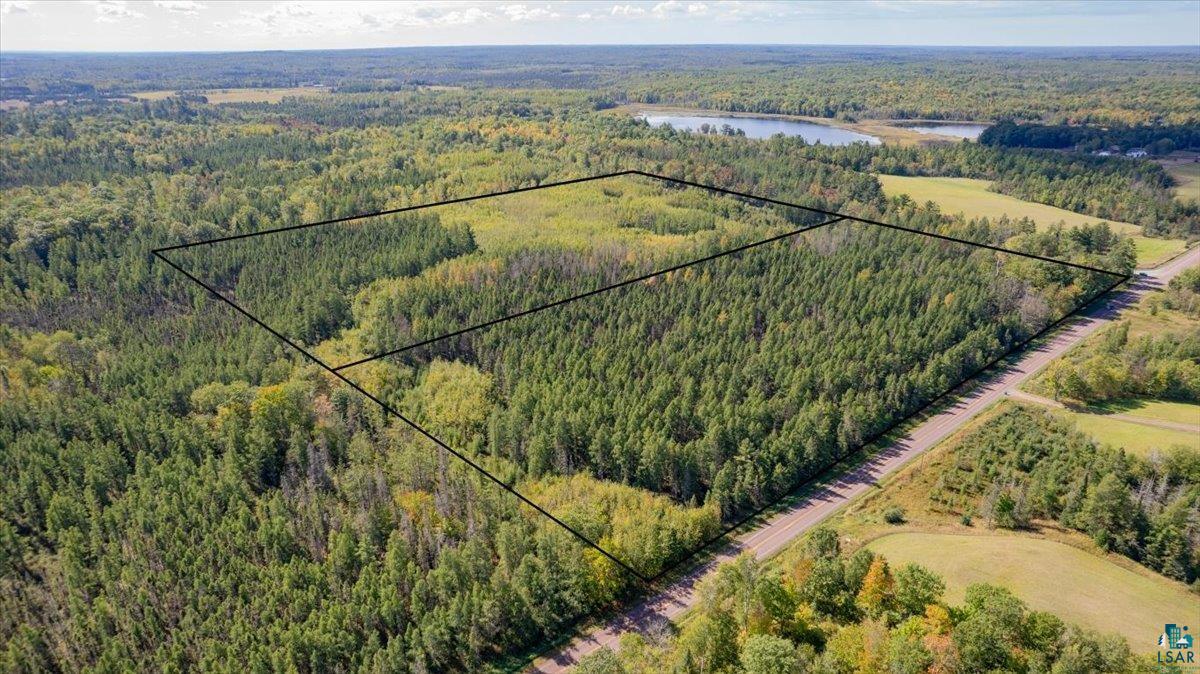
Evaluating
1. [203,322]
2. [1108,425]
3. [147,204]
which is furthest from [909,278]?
[147,204]

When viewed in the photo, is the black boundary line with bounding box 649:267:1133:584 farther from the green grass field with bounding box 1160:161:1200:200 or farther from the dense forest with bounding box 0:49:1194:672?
the green grass field with bounding box 1160:161:1200:200

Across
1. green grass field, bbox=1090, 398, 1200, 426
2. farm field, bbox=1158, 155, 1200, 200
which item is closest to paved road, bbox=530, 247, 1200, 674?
green grass field, bbox=1090, 398, 1200, 426

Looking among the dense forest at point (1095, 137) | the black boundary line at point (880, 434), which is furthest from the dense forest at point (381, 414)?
the dense forest at point (1095, 137)

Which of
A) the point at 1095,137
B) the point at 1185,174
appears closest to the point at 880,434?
the point at 1185,174

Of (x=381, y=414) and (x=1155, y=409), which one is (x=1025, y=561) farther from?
(x=381, y=414)

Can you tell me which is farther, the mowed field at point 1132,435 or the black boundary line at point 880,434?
the mowed field at point 1132,435

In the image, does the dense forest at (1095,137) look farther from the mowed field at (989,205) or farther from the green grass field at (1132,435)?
the green grass field at (1132,435)
